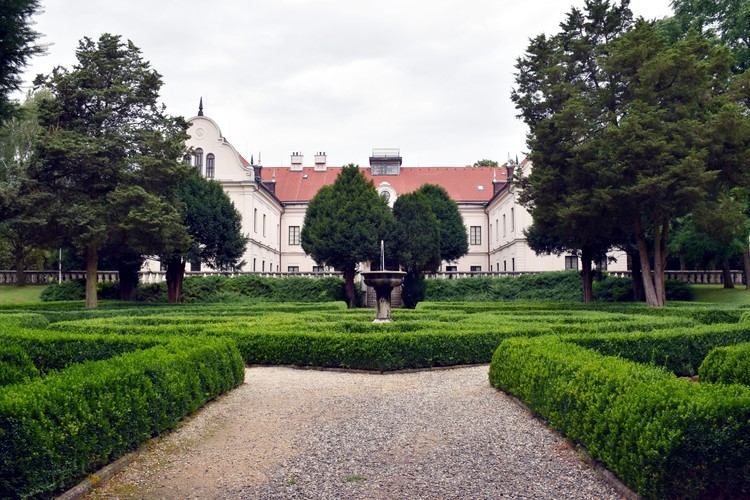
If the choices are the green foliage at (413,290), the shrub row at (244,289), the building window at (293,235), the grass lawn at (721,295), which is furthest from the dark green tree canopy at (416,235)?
the building window at (293,235)

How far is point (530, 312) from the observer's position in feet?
64.1

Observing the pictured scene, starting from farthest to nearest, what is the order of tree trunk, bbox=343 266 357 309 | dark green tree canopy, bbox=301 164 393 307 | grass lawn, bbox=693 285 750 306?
tree trunk, bbox=343 266 357 309 → dark green tree canopy, bbox=301 164 393 307 → grass lawn, bbox=693 285 750 306

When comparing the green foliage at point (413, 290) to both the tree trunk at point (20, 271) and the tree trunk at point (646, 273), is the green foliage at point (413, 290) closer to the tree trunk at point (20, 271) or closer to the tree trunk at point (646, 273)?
the tree trunk at point (646, 273)

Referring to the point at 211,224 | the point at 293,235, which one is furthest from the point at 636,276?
the point at 293,235

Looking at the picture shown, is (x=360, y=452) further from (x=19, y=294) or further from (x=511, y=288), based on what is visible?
(x=19, y=294)

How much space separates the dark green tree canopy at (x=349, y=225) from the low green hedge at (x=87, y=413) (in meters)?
26.0

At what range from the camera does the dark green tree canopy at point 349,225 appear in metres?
34.2

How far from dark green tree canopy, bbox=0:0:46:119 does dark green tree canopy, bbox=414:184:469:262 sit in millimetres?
39330

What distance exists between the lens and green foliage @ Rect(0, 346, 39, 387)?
7.73 metres

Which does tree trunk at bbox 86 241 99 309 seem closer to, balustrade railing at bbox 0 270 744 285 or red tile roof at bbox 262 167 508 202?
balustrade railing at bbox 0 270 744 285

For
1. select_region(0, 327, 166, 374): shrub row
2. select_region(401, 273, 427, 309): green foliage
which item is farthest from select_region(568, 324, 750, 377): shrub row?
select_region(401, 273, 427, 309): green foliage

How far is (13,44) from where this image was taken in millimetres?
5531

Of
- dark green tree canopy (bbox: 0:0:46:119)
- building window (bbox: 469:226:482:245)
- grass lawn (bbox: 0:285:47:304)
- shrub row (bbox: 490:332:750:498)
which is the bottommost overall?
shrub row (bbox: 490:332:750:498)

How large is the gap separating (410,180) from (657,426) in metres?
50.6
